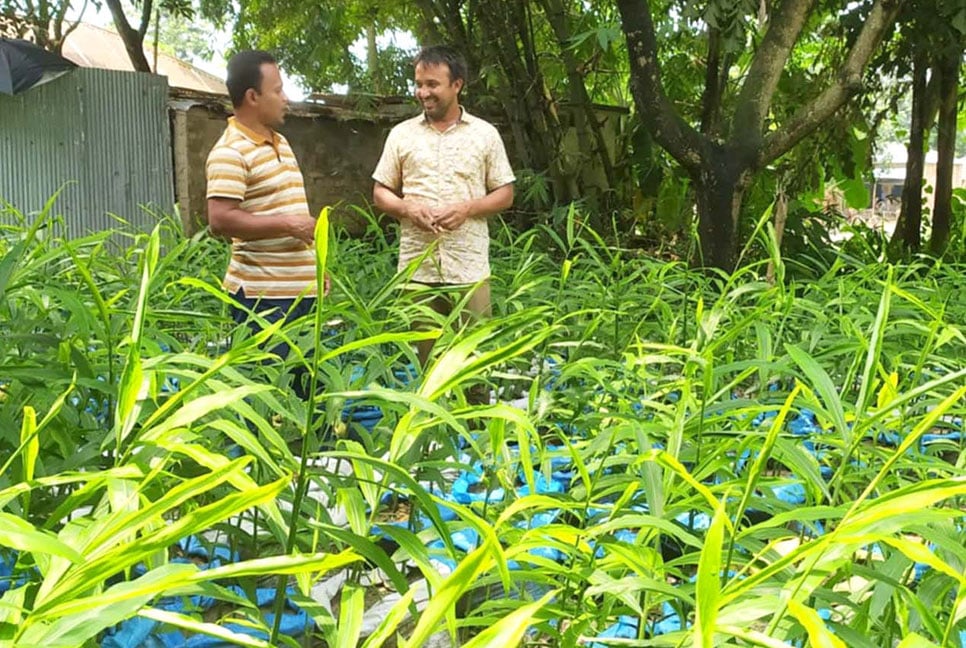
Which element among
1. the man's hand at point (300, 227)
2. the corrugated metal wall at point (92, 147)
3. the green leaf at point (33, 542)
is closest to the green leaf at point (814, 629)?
the green leaf at point (33, 542)

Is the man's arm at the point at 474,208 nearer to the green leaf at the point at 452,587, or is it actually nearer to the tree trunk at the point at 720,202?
the tree trunk at the point at 720,202

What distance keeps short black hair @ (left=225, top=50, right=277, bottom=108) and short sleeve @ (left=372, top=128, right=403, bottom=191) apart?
0.50 metres

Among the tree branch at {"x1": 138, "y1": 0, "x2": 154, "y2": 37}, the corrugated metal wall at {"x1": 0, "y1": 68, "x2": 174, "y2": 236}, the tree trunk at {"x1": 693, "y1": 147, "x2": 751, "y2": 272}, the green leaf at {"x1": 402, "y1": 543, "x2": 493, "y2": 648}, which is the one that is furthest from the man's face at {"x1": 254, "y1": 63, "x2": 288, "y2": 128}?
the tree branch at {"x1": 138, "y1": 0, "x2": 154, "y2": 37}

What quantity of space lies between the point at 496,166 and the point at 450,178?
0.15m

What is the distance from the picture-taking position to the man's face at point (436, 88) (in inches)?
106

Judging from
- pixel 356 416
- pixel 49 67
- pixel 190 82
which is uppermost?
pixel 190 82

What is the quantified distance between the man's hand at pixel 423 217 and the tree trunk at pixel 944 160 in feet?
15.0

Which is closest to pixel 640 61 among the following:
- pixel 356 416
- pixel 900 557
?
pixel 356 416

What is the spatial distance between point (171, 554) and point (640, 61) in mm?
3132

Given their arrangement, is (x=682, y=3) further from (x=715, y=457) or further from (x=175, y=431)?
(x=175, y=431)

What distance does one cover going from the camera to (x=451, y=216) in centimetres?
262

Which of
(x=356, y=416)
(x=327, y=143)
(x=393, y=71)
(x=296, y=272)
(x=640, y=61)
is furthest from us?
(x=393, y=71)

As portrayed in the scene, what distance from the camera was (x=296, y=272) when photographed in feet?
8.01

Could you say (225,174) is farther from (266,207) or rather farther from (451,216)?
(451,216)
